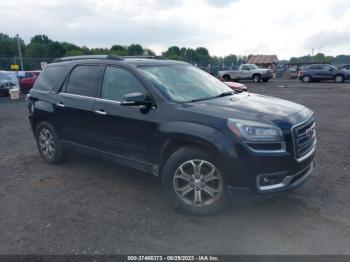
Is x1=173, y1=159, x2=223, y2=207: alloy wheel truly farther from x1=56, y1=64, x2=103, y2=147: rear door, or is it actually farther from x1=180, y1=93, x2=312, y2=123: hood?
x1=56, y1=64, x2=103, y2=147: rear door

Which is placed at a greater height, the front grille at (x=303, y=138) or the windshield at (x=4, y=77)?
the windshield at (x=4, y=77)

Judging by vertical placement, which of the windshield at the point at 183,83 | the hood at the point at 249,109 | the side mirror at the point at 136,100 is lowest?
the hood at the point at 249,109

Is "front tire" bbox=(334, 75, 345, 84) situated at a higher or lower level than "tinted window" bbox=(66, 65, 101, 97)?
lower

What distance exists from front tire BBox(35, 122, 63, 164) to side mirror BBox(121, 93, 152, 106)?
220 cm

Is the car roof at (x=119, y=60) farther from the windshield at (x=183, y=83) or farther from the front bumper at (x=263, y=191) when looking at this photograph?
the front bumper at (x=263, y=191)

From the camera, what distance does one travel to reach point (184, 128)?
387 cm

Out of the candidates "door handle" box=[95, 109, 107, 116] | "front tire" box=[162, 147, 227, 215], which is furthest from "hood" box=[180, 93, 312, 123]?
"door handle" box=[95, 109, 107, 116]

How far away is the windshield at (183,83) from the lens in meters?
4.36

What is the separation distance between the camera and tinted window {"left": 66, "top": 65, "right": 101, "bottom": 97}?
500 centimetres

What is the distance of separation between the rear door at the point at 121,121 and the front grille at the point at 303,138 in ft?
5.54

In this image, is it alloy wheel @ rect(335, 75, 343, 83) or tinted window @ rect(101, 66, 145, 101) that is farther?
alloy wheel @ rect(335, 75, 343, 83)

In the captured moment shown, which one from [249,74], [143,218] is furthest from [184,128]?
[249,74]

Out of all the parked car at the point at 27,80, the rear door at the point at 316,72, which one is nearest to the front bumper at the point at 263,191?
the parked car at the point at 27,80

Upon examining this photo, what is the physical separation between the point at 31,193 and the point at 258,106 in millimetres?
3373
